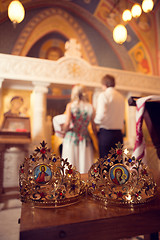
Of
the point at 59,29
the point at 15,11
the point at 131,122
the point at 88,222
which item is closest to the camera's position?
the point at 88,222

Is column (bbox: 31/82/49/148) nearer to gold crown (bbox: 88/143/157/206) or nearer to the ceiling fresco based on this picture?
the ceiling fresco

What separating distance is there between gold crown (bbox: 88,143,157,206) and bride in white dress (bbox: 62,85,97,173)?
1286 millimetres

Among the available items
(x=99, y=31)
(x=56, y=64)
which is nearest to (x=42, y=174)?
(x=56, y=64)

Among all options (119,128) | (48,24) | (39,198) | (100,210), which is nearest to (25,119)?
(119,128)

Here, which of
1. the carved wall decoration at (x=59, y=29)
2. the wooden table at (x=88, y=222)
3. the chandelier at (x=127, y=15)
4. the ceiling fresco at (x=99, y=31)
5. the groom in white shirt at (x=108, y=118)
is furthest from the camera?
the carved wall decoration at (x=59, y=29)

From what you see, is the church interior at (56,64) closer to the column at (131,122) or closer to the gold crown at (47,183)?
the column at (131,122)

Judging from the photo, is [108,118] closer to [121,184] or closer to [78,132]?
[78,132]

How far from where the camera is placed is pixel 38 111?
3047 millimetres

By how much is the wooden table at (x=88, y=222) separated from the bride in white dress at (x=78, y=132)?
1466 mm

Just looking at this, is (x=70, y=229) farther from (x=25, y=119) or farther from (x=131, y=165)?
(x=25, y=119)

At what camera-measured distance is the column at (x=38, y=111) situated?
9.54 ft

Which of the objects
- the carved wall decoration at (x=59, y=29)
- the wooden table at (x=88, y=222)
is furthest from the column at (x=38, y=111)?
the wooden table at (x=88, y=222)

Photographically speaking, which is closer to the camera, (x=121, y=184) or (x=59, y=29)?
(x=121, y=184)

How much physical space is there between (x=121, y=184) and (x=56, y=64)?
2.88 m
